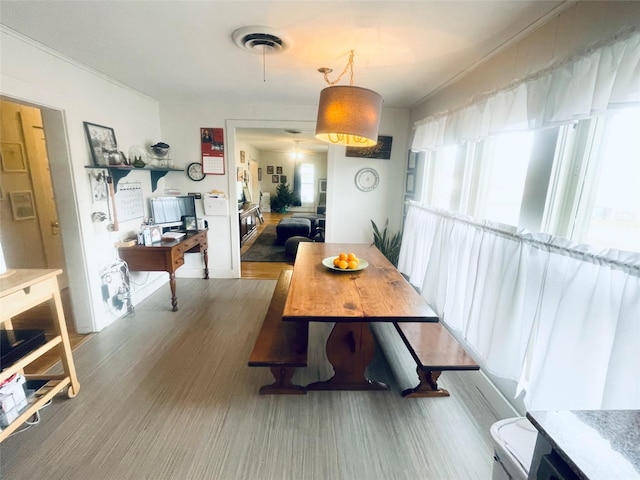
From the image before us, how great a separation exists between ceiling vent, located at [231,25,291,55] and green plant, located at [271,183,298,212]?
8334 millimetres

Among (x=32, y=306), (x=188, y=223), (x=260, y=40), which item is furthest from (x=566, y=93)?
(x=188, y=223)

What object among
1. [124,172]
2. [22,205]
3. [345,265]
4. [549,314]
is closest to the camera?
[549,314]

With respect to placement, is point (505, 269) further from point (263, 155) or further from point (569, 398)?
point (263, 155)

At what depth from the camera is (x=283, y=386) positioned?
1.84 metres

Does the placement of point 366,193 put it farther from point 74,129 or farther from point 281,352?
point 74,129

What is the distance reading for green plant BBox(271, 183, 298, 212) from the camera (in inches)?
403

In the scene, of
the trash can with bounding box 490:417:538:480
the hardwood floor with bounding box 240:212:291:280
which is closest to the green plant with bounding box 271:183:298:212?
the hardwood floor with bounding box 240:212:291:280

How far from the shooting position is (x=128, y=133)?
116 inches

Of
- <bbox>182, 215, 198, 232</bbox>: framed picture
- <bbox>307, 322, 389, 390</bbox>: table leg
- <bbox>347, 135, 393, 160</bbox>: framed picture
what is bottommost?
<bbox>307, 322, 389, 390</bbox>: table leg

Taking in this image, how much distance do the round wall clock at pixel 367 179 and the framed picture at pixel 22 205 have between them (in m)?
3.76

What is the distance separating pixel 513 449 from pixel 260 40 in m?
2.44

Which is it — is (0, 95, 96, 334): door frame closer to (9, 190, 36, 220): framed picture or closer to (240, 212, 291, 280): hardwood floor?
(9, 190, 36, 220): framed picture

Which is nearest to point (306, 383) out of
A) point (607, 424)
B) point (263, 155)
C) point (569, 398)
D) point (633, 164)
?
point (569, 398)

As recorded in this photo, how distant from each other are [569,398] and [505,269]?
0.66 m
